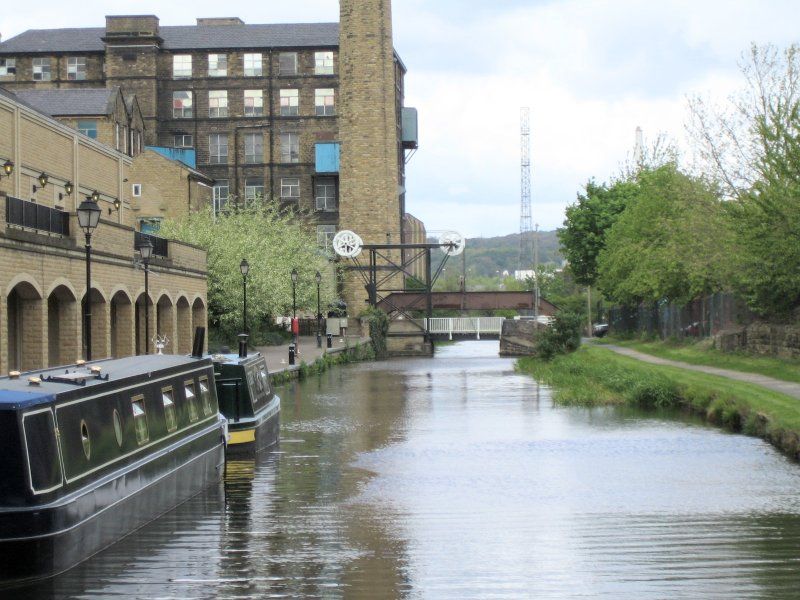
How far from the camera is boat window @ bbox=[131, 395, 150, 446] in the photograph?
45.0 ft

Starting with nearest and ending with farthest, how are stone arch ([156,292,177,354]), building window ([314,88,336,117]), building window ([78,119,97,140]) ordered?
stone arch ([156,292,177,354])
building window ([78,119,97,140])
building window ([314,88,336,117])

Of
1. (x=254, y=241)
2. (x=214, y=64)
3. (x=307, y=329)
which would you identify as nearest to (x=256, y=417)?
(x=254, y=241)

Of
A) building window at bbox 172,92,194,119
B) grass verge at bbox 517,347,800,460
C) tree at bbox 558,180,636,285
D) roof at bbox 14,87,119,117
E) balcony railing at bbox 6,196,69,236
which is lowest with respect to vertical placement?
grass verge at bbox 517,347,800,460

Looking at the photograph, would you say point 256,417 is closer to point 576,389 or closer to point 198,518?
point 198,518

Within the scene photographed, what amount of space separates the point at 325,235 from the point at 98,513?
77038 millimetres

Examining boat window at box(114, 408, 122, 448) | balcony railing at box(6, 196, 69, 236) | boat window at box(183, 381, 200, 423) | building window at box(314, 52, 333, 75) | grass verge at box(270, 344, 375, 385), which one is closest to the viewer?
boat window at box(114, 408, 122, 448)

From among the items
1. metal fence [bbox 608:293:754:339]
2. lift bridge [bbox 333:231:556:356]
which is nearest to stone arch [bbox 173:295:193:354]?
metal fence [bbox 608:293:754:339]

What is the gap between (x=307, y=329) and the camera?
8706 centimetres

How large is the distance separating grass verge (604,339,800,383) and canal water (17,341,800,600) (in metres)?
7.05

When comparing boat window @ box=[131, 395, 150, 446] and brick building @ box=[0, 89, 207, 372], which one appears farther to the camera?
brick building @ box=[0, 89, 207, 372]

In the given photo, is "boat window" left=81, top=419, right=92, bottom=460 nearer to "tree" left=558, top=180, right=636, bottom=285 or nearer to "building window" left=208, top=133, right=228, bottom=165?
"tree" left=558, top=180, right=636, bottom=285

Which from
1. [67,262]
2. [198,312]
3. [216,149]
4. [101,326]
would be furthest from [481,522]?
[216,149]

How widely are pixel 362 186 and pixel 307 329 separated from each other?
1203 centimetres

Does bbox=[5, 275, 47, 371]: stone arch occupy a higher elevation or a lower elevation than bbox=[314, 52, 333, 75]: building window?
lower
